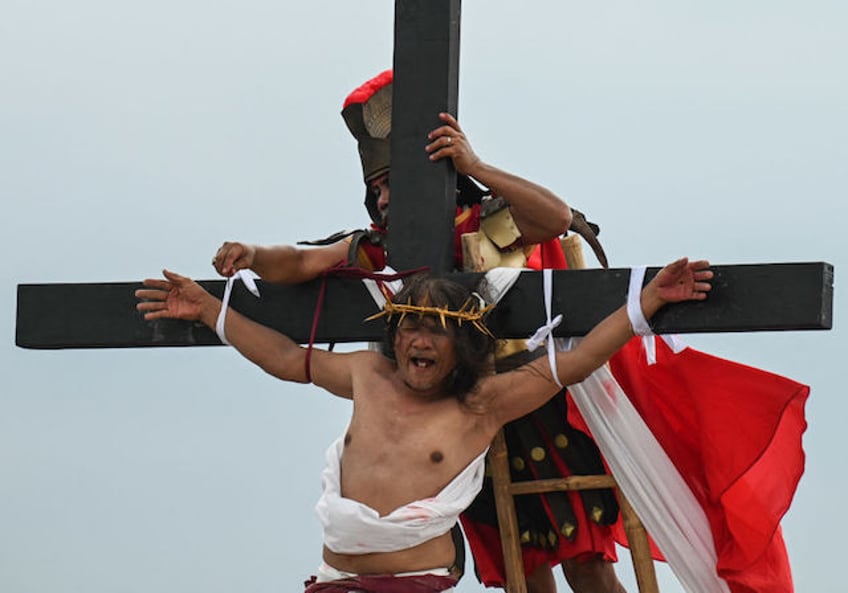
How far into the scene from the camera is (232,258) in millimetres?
5074

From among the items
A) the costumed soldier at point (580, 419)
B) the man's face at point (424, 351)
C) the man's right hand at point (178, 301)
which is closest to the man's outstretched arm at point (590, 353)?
the man's face at point (424, 351)

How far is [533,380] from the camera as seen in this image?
4.86 metres

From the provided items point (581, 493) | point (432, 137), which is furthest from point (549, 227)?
point (581, 493)

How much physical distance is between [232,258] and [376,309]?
0.39 meters

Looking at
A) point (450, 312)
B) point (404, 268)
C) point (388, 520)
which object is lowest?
point (388, 520)

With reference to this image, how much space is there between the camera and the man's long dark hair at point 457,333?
15.8 ft

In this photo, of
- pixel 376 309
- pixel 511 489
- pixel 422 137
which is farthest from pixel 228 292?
pixel 511 489

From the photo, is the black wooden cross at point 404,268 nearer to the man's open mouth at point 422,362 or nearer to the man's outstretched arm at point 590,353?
the man's outstretched arm at point 590,353

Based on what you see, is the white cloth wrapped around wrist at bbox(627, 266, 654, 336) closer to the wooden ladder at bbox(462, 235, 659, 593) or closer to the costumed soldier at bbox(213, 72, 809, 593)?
the costumed soldier at bbox(213, 72, 809, 593)

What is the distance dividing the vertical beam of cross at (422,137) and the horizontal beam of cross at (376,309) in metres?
0.13

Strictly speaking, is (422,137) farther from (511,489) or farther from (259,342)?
(511,489)

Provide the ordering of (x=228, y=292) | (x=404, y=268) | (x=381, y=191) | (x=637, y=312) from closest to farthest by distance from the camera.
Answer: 1. (x=637, y=312)
2. (x=404, y=268)
3. (x=228, y=292)
4. (x=381, y=191)

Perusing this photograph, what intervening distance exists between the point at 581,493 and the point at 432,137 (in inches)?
42.9

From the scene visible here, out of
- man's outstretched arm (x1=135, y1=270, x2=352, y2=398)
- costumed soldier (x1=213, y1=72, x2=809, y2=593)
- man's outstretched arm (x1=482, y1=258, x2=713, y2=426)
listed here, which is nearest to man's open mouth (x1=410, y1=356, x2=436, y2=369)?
man's outstretched arm (x1=482, y1=258, x2=713, y2=426)
